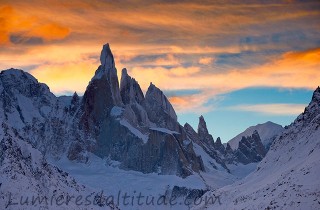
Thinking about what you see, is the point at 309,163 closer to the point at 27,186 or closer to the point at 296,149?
the point at 296,149

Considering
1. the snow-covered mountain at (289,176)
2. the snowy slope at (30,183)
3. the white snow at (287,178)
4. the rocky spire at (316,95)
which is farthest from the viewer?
the rocky spire at (316,95)

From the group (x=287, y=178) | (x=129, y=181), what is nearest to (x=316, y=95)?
(x=287, y=178)

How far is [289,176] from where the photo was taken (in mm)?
75312

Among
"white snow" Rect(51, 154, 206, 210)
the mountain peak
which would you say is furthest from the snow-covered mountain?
"white snow" Rect(51, 154, 206, 210)

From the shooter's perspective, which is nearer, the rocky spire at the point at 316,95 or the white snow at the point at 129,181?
the rocky spire at the point at 316,95

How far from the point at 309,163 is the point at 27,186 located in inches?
1691

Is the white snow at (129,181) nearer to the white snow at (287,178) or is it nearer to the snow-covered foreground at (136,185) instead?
the snow-covered foreground at (136,185)

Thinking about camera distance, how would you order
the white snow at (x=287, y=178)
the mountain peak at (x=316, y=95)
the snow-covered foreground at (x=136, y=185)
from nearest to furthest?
the white snow at (x=287, y=178)
the mountain peak at (x=316, y=95)
the snow-covered foreground at (x=136, y=185)

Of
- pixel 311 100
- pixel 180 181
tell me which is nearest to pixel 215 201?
pixel 311 100

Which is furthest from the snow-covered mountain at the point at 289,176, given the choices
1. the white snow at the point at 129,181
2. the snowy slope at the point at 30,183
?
the white snow at the point at 129,181

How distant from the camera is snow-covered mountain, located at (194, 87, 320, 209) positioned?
212 ft

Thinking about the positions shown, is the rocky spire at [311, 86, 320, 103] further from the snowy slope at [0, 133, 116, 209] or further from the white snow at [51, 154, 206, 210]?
the white snow at [51, 154, 206, 210]

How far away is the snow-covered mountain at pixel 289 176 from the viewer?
64.6 metres

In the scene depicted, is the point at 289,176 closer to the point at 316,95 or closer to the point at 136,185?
the point at 316,95
